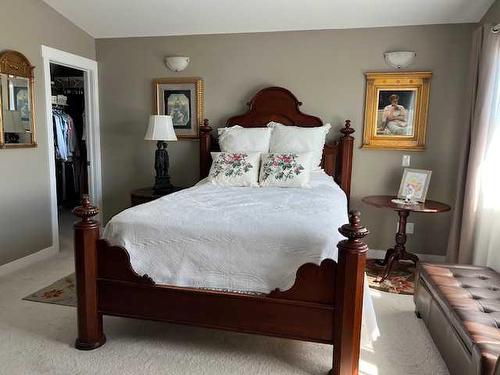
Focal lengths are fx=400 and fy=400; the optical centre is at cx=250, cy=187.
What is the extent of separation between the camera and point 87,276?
7.36 ft

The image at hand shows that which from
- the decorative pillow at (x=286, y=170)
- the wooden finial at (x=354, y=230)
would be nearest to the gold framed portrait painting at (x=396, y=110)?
the decorative pillow at (x=286, y=170)

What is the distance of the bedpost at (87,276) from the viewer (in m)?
2.21

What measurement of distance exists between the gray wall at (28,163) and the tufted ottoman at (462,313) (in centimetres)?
335

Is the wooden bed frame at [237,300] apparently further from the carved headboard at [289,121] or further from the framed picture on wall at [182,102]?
the framed picture on wall at [182,102]

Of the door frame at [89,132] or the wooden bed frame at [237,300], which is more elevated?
the door frame at [89,132]

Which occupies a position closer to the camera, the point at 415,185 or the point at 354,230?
the point at 354,230

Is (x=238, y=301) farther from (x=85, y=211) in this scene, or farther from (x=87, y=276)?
(x=85, y=211)

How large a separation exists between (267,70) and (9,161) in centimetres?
254

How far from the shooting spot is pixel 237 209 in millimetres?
2484

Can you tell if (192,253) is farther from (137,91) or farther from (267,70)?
(137,91)

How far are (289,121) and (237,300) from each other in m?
2.35

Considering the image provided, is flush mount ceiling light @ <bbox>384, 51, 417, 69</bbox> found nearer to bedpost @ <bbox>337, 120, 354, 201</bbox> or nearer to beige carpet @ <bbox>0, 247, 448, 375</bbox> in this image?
bedpost @ <bbox>337, 120, 354, 201</bbox>

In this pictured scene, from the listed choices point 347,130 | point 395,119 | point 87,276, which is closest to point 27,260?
point 87,276

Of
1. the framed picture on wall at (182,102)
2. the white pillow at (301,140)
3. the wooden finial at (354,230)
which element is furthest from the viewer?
the framed picture on wall at (182,102)
